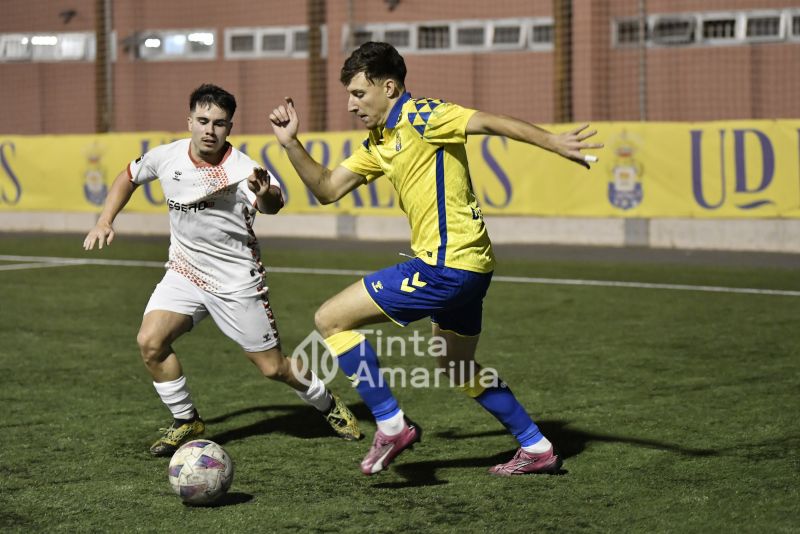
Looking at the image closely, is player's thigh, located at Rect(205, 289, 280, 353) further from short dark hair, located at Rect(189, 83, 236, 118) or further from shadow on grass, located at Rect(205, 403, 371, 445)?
short dark hair, located at Rect(189, 83, 236, 118)

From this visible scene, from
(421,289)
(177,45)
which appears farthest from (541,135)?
(177,45)

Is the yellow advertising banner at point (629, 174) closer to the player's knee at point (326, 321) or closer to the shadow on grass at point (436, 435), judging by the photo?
the shadow on grass at point (436, 435)

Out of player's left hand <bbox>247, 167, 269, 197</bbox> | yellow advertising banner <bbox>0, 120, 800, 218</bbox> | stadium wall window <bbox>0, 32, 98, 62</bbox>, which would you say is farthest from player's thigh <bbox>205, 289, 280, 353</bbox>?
stadium wall window <bbox>0, 32, 98, 62</bbox>

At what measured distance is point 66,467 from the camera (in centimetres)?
612

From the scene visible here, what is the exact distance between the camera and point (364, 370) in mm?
5621

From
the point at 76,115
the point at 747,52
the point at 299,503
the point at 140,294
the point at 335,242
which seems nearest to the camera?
the point at 299,503

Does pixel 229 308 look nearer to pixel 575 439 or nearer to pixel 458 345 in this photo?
pixel 458 345

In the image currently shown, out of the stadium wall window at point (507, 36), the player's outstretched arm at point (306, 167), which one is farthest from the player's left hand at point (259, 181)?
the stadium wall window at point (507, 36)

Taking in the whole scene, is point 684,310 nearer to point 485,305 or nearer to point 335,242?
point 485,305

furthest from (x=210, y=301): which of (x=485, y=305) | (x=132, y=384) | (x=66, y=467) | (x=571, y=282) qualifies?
(x=571, y=282)

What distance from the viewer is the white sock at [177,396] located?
6.61m

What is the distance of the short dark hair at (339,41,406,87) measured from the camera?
5.57m

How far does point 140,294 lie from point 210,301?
6555mm

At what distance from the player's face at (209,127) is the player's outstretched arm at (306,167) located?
0.54 metres
